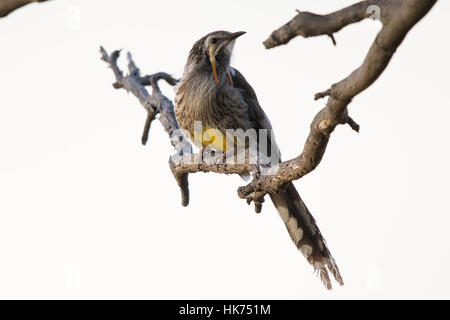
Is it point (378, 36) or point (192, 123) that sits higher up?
point (192, 123)

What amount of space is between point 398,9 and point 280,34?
477mm

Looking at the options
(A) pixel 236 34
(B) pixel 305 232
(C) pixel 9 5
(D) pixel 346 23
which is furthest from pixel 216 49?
(C) pixel 9 5

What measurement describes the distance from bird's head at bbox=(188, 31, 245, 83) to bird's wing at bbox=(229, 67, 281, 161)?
293 millimetres

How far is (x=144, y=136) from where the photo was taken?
753 centimetres

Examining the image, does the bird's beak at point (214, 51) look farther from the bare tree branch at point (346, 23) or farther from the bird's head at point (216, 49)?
the bare tree branch at point (346, 23)

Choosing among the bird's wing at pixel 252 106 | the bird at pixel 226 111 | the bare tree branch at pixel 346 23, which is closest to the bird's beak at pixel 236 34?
the bird at pixel 226 111

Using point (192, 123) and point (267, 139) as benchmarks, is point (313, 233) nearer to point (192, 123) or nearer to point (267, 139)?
point (267, 139)

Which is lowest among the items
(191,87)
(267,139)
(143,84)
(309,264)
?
(309,264)

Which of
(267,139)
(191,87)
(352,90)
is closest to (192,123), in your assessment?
(191,87)

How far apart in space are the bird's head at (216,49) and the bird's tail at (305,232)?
147cm

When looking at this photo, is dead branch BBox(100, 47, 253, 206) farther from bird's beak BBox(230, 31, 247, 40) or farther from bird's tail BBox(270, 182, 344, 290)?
bird's beak BBox(230, 31, 247, 40)

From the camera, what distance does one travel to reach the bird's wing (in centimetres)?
689

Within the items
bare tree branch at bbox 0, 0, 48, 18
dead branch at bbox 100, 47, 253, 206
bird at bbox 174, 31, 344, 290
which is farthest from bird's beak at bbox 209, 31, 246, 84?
bare tree branch at bbox 0, 0, 48, 18

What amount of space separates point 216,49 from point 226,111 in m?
0.67
